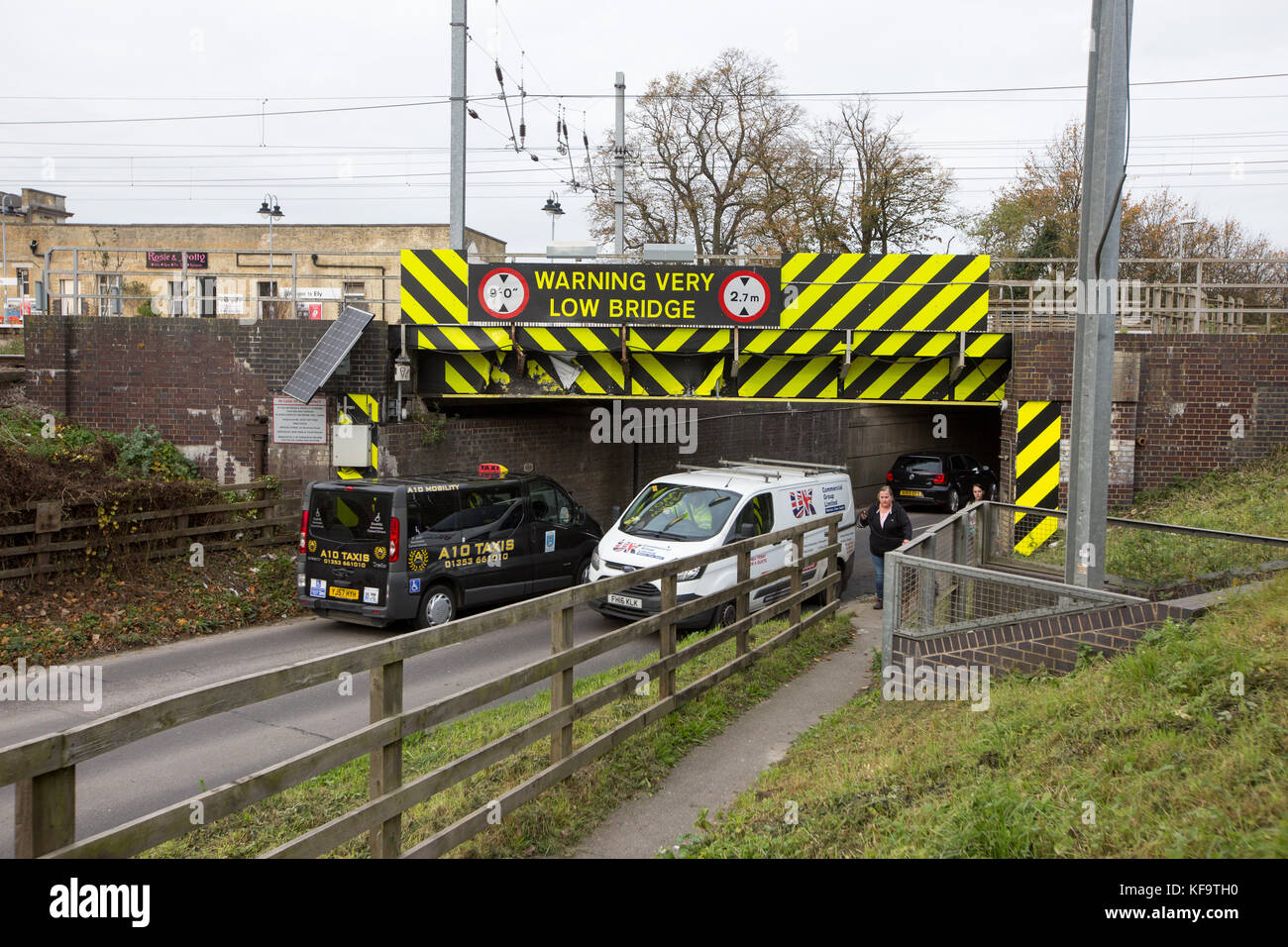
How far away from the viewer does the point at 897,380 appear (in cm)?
1580

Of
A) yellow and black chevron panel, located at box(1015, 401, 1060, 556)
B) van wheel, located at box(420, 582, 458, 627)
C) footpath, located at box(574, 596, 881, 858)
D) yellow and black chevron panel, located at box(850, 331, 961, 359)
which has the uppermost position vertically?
yellow and black chevron panel, located at box(850, 331, 961, 359)

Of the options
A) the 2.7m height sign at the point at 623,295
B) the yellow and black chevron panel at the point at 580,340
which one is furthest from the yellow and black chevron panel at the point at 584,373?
the 2.7m height sign at the point at 623,295

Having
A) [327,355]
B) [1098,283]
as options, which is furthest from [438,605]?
[1098,283]

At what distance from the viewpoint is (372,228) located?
47188 mm

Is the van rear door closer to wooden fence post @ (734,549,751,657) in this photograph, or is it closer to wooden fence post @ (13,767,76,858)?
wooden fence post @ (734,549,751,657)

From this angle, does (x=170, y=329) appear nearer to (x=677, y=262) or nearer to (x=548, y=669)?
(x=677, y=262)

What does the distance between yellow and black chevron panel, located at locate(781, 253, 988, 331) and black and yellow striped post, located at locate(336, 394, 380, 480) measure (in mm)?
6597

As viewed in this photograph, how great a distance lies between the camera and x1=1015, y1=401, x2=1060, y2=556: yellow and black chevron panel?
49.4 ft

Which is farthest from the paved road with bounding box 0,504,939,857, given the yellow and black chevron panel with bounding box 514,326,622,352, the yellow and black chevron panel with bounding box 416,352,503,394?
the yellow and black chevron panel with bounding box 416,352,503,394

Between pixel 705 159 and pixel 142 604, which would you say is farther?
pixel 705 159

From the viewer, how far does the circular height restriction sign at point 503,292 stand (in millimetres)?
15469

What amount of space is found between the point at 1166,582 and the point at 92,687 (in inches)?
406

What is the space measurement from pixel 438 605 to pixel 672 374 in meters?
5.46

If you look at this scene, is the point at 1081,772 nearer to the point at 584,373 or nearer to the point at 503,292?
the point at 503,292
